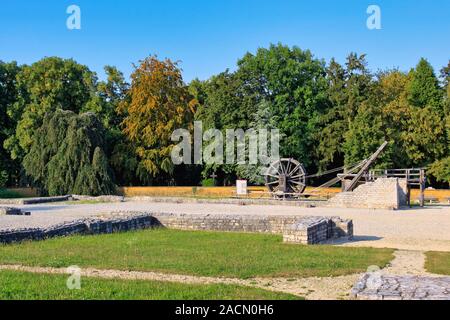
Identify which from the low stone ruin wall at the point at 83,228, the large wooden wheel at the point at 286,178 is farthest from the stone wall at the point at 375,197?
the low stone ruin wall at the point at 83,228

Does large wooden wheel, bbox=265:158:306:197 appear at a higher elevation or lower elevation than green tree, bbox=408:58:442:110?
lower

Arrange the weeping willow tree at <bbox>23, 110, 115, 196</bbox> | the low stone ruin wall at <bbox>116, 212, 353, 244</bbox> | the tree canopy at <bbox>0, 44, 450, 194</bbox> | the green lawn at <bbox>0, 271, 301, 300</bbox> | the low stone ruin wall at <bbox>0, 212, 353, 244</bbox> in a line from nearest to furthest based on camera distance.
Answer: the green lawn at <bbox>0, 271, 301, 300</bbox> < the low stone ruin wall at <bbox>0, 212, 353, 244</bbox> < the low stone ruin wall at <bbox>116, 212, 353, 244</bbox> < the weeping willow tree at <bbox>23, 110, 115, 196</bbox> < the tree canopy at <bbox>0, 44, 450, 194</bbox>

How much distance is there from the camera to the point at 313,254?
11242 millimetres

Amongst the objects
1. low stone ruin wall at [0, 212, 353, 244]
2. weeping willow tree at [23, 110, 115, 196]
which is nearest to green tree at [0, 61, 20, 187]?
weeping willow tree at [23, 110, 115, 196]

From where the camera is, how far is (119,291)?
7.12 m

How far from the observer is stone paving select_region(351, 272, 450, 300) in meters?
6.67

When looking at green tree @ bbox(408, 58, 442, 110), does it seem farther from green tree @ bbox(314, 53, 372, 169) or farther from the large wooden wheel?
the large wooden wheel

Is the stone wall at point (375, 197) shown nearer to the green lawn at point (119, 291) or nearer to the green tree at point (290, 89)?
the green tree at point (290, 89)

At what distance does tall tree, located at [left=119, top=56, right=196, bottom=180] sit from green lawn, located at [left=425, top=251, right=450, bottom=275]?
105 ft

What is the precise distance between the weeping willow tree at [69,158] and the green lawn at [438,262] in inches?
1078

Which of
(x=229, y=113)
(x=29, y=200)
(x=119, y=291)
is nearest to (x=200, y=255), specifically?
(x=119, y=291)

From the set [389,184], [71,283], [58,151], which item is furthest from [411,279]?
[58,151]

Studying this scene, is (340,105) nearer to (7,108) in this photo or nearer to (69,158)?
(69,158)

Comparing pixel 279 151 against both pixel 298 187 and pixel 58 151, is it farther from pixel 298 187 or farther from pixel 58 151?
pixel 58 151
